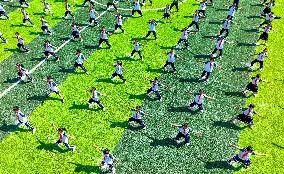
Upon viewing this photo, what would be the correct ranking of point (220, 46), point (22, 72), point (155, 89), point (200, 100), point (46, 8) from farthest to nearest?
point (46, 8) < point (220, 46) < point (22, 72) < point (155, 89) < point (200, 100)

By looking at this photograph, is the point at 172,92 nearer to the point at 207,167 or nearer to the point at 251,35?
the point at 207,167

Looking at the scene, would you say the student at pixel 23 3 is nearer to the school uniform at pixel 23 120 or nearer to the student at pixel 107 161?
the school uniform at pixel 23 120

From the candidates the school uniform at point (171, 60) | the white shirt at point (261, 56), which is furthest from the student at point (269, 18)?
the school uniform at point (171, 60)

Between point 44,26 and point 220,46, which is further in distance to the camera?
point 44,26

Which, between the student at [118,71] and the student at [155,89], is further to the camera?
the student at [118,71]

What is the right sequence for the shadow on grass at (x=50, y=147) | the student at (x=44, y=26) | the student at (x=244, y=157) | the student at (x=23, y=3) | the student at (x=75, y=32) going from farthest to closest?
the student at (x=23, y=3), the student at (x=44, y=26), the student at (x=75, y=32), the shadow on grass at (x=50, y=147), the student at (x=244, y=157)

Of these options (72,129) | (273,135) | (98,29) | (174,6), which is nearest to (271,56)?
(273,135)

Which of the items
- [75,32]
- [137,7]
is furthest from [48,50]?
[137,7]

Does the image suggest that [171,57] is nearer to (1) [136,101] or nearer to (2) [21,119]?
(1) [136,101]
